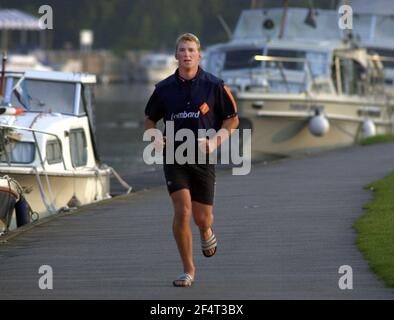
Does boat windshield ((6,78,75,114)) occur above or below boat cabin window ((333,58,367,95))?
below

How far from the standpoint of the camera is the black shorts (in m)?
11.8

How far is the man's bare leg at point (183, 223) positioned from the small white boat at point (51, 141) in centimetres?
865

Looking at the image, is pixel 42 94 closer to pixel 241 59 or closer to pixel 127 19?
pixel 241 59

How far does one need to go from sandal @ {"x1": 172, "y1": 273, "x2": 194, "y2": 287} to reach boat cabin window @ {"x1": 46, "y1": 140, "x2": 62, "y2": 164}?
10.1 m

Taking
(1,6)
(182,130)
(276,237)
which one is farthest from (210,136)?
(1,6)

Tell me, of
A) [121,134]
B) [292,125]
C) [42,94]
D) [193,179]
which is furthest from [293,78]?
[193,179]

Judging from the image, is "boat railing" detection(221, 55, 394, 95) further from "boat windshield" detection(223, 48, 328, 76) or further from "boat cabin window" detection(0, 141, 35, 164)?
"boat cabin window" detection(0, 141, 35, 164)

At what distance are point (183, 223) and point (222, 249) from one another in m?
2.23

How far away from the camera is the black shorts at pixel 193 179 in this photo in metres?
11.8

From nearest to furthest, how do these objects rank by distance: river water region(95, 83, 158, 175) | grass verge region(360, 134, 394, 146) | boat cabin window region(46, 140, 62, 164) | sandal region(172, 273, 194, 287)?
sandal region(172, 273, 194, 287), boat cabin window region(46, 140, 62, 164), grass verge region(360, 134, 394, 146), river water region(95, 83, 158, 175)

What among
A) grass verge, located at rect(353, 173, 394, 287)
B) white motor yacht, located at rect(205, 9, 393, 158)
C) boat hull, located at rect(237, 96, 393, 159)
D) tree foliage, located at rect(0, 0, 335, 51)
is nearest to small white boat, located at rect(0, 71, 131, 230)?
grass verge, located at rect(353, 173, 394, 287)

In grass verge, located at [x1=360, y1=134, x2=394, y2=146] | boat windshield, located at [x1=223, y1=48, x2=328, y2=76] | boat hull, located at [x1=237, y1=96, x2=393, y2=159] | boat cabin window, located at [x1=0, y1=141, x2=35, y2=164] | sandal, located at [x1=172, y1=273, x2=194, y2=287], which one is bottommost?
sandal, located at [x1=172, y1=273, x2=194, y2=287]

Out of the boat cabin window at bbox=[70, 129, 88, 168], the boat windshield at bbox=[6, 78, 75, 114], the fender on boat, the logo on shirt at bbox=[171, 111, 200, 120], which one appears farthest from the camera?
the boat windshield at bbox=[6, 78, 75, 114]
